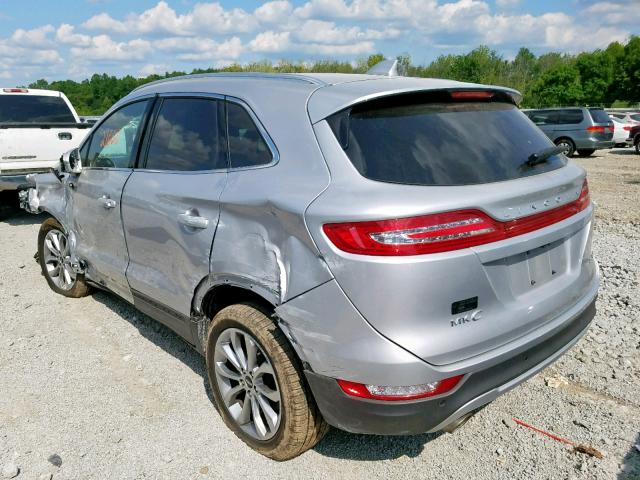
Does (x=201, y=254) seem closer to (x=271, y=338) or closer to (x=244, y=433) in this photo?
(x=271, y=338)

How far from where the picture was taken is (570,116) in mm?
18422

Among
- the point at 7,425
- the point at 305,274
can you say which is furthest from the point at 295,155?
the point at 7,425

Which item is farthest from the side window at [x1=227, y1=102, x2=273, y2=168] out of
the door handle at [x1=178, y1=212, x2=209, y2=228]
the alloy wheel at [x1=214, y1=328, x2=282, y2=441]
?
the alloy wheel at [x1=214, y1=328, x2=282, y2=441]

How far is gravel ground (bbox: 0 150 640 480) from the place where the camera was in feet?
8.84

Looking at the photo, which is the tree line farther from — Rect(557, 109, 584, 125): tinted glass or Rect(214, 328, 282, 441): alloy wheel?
Rect(214, 328, 282, 441): alloy wheel

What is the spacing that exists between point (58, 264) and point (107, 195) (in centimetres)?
172

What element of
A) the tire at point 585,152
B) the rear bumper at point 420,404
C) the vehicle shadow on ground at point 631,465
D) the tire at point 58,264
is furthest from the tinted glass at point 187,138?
the tire at point 585,152

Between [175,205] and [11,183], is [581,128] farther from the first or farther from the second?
[175,205]

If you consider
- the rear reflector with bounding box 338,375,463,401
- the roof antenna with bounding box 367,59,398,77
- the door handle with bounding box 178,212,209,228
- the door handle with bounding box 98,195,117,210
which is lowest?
the rear reflector with bounding box 338,375,463,401

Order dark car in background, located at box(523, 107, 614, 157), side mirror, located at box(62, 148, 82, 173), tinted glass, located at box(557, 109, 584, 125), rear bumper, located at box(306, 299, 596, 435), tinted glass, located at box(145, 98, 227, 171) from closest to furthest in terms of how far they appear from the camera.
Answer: rear bumper, located at box(306, 299, 596, 435) < tinted glass, located at box(145, 98, 227, 171) < side mirror, located at box(62, 148, 82, 173) < dark car in background, located at box(523, 107, 614, 157) < tinted glass, located at box(557, 109, 584, 125)

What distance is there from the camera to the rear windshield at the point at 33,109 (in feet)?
29.0

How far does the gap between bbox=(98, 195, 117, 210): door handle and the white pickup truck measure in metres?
4.64

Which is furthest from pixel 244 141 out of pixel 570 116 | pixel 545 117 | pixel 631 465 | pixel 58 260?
pixel 545 117

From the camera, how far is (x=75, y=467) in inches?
108
